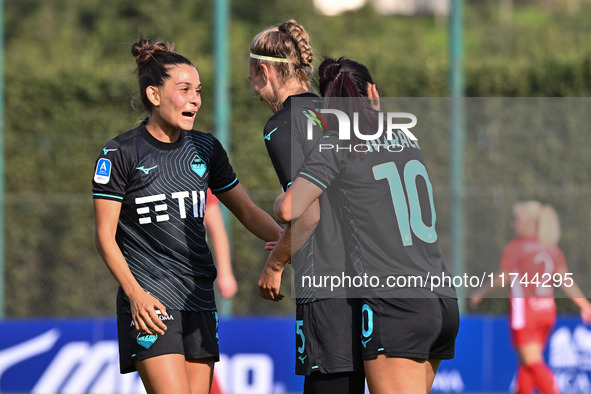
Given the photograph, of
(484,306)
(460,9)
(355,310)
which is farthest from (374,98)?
(484,306)

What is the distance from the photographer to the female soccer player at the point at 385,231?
3609mm

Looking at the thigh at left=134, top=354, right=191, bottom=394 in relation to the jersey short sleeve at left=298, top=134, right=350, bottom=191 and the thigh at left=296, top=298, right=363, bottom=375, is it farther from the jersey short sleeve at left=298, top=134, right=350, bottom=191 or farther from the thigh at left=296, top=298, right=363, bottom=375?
the jersey short sleeve at left=298, top=134, right=350, bottom=191

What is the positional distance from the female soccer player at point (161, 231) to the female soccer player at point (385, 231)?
677mm

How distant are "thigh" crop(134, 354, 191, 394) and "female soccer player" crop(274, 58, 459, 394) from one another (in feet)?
2.76

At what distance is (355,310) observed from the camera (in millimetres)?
3756

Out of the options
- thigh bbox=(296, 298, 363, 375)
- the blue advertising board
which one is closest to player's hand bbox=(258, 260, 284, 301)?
thigh bbox=(296, 298, 363, 375)

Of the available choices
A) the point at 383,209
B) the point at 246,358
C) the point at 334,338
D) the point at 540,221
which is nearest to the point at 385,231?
the point at 383,209

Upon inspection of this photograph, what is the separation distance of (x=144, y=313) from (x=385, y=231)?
1.08 metres

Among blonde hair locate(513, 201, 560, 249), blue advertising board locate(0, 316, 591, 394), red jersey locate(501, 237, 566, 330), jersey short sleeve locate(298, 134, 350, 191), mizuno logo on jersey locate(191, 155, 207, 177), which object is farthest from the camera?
blue advertising board locate(0, 316, 591, 394)

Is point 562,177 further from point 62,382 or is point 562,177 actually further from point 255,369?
point 62,382

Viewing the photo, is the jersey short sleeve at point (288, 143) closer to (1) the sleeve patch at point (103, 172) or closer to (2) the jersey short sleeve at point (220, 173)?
(2) the jersey short sleeve at point (220, 173)

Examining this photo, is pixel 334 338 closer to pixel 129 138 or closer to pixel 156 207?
pixel 156 207

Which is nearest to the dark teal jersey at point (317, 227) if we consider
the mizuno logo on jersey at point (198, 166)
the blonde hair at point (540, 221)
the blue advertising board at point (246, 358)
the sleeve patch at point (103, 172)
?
the mizuno logo on jersey at point (198, 166)

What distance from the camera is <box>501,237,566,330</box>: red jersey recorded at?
8391 mm
